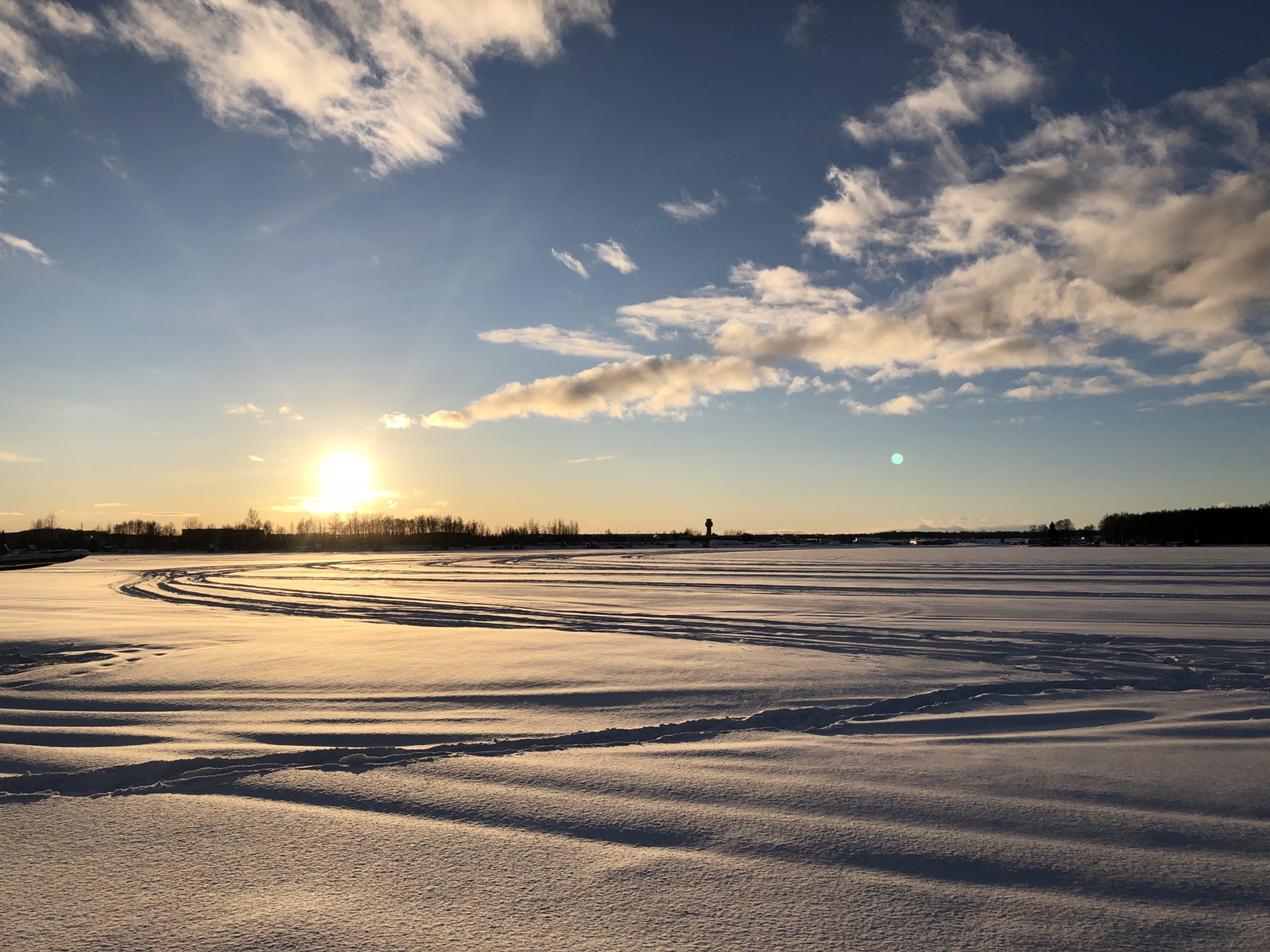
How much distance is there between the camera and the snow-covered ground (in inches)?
107

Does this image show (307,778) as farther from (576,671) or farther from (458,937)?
(576,671)

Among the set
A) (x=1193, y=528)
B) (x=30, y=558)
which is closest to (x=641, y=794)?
(x=30, y=558)

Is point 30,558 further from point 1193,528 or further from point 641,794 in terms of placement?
point 1193,528

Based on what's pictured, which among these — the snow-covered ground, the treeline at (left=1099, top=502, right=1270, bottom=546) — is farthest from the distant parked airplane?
the treeline at (left=1099, top=502, right=1270, bottom=546)

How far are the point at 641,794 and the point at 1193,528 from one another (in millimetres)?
133053

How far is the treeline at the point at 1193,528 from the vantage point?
103625 millimetres

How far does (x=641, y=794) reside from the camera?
13.2 feet

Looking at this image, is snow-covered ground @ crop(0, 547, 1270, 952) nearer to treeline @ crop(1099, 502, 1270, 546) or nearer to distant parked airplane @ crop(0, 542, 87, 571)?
distant parked airplane @ crop(0, 542, 87, 571)

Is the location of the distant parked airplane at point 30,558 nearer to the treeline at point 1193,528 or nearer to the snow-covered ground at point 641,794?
the snow-covered ground at point 641,794

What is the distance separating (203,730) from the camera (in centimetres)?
549

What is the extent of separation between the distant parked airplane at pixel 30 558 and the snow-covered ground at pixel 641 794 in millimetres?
42319

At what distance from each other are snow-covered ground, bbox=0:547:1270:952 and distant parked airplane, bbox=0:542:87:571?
4232cm

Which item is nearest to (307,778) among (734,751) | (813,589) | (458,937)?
(458,937)

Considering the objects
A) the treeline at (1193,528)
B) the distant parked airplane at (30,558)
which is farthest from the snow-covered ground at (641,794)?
the treeline at (1193,528)
